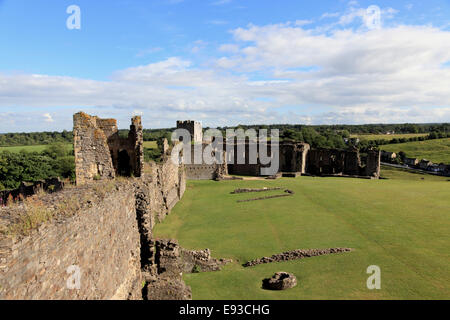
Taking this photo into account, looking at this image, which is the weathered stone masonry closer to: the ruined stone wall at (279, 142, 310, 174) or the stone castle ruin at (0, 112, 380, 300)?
the stone castle ruin at (0, 112, 380, 300)

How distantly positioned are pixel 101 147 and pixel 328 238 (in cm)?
1309

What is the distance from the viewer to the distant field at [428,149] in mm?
69625

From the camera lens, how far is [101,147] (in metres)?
13.0

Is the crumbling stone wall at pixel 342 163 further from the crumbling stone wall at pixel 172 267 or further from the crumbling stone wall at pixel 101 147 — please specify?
the crumbling stone wall at pixel 101 147

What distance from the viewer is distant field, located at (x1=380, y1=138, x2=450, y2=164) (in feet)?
228

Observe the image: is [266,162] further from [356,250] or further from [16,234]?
[16,234]

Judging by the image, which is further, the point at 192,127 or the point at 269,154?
the point at 192,127

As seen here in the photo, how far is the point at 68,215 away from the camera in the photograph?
643 cm

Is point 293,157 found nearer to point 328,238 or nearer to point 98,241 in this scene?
point 328,238

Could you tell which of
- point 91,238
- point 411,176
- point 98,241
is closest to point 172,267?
point 98,241

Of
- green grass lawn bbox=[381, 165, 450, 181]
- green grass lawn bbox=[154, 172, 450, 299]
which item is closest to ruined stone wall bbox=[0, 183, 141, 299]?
green grass lawn bbox=[154, 172, 450, 299]

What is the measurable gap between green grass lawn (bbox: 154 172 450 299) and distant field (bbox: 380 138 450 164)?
1920 inches

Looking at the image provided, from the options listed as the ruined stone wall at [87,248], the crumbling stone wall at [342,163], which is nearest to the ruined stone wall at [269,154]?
the crumbling stone wall at [342,163]

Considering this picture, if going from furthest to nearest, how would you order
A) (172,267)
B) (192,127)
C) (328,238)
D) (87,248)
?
(192,127) → (328,238) → (172,267) → (87,248)
